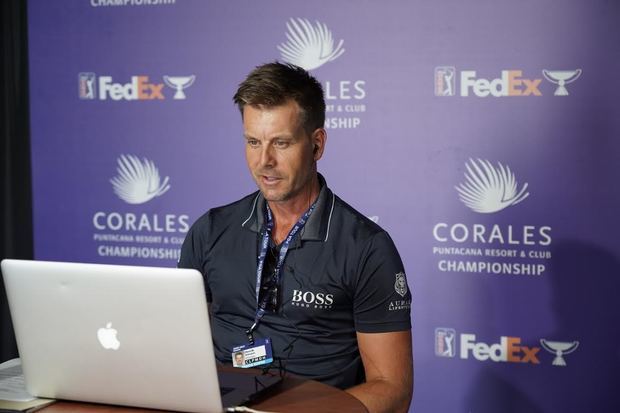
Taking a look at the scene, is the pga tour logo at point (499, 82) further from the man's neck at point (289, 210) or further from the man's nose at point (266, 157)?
the man's nose at point (266, 157)

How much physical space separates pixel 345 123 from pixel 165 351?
2.09m

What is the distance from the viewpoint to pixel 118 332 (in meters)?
1.50

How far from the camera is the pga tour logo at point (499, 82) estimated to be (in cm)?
312

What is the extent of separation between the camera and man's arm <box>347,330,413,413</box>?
194cm

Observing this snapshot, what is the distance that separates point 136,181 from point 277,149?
1.81m

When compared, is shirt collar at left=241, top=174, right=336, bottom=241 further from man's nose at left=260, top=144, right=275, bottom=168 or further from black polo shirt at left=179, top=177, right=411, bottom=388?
man's nose at left=260, top=144, right=275, bottom=168

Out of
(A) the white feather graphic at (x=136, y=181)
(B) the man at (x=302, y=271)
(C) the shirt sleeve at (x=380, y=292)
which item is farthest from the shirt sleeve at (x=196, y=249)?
(A) the white feather graphic at (x=136, y=181)

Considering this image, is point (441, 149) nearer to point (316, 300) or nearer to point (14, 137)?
point (316, 300)

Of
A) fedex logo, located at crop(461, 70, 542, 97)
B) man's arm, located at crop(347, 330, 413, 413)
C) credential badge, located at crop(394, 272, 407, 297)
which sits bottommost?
man's arm, located at crop(347, 330, 413, 413)

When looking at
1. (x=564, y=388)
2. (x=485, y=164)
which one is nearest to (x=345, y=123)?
(x=485, y=164)

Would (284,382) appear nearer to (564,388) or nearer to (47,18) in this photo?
(564,388)

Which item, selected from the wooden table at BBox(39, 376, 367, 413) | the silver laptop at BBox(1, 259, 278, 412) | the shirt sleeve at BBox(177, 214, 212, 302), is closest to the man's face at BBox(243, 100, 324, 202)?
the shirt sleeve at BBox(177, 214, 212, 302)

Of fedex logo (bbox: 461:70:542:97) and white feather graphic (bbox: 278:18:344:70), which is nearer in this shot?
fedex logo (bbox: 461:70:542:97)

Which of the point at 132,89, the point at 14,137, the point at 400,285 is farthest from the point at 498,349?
the point at 14,137
